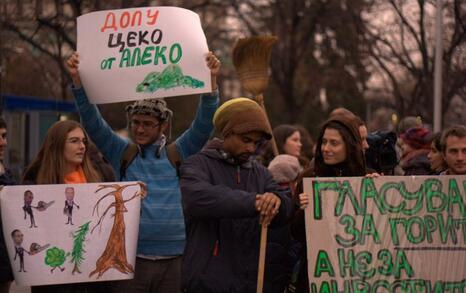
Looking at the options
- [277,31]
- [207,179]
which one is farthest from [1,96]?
[207,179]

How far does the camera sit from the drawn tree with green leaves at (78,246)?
5359mm

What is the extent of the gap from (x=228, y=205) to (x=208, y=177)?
0.27 m

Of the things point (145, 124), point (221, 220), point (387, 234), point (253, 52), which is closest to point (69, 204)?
point (145, 124)

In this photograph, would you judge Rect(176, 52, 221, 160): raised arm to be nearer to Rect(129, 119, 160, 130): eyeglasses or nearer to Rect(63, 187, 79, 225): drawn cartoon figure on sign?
Rect(129, 119, 160, 130): eyeglasses

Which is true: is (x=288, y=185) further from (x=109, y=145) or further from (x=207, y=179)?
(x=207, y=179)

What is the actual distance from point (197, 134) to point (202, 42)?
1.79 ft

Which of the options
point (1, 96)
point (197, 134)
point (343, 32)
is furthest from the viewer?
point (343, 32)

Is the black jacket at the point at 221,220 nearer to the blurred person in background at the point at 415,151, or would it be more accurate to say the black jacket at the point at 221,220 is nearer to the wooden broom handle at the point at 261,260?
the wooden broom handle at the point at 261,260

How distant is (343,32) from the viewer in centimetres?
2280

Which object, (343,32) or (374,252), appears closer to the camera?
(374,252)

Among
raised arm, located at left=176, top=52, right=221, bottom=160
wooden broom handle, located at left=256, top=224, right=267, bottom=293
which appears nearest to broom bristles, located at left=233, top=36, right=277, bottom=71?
raised arm, located at left=176, top=52, right=221, bottom=160

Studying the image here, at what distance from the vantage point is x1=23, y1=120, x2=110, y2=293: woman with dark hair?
18.1ft

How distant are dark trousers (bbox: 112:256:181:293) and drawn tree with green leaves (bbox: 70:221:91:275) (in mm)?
303

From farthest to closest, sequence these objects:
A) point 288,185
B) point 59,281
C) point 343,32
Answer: point 343,32 → point 288,185 → point 59,281
